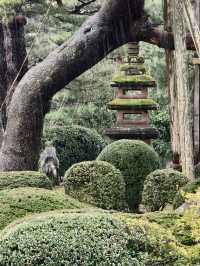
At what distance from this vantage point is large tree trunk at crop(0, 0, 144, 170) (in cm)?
1002

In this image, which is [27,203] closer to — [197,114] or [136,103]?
[136,103]

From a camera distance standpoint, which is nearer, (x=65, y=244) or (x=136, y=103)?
(x=65, y=244)

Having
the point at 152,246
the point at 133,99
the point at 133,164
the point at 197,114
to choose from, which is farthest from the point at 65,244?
the point at 197,114

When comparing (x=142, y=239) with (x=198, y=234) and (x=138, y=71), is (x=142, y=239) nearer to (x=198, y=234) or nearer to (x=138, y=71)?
(x=198, y=234)

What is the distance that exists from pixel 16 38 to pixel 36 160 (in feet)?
14.7

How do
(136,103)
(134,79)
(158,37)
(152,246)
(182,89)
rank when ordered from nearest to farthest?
(152,246), (182,89), (158,37), (134,79), (136,103)

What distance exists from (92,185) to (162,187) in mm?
1042

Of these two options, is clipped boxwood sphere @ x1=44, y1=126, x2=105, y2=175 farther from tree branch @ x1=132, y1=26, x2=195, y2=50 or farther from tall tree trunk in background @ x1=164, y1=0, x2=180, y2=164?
tree branch @ x1=132, y1=26, x2=195, y2=50

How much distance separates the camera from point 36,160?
1063 cm

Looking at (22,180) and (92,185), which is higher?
(22,180)

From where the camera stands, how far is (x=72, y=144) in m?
14.2

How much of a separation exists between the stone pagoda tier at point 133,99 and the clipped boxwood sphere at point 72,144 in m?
1.34

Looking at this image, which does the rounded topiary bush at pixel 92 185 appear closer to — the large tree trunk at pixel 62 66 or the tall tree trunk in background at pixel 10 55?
the large tree trunk at pixel 62 66

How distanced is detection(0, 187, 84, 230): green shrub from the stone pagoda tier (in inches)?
266
